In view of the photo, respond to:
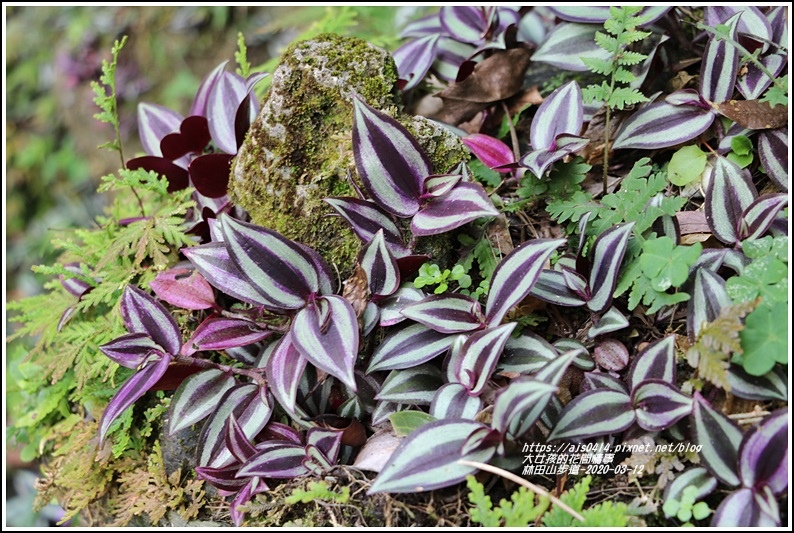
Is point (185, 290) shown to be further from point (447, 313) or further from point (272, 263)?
point (447, 313)

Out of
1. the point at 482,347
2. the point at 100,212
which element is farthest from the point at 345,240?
the point at 100,212

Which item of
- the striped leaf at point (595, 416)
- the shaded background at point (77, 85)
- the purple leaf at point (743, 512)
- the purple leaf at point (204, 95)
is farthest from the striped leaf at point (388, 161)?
the shaded background at point (77, 85)

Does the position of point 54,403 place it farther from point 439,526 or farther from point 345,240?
point 439,526

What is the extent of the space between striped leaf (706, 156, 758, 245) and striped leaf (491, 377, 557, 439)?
0.67m

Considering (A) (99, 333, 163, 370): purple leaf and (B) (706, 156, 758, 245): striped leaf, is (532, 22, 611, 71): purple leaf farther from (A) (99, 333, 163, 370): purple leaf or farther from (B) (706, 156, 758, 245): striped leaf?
(A) (99, 333, 163, 370): purple leaf

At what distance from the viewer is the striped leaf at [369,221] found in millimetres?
1575

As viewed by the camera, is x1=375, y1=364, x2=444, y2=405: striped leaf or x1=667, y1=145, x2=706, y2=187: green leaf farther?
x1=667, y1=145, x2=706, y2=187: green leaf

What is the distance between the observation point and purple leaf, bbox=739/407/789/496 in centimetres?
121

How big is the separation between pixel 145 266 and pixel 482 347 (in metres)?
1.16

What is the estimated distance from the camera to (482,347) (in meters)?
1.41

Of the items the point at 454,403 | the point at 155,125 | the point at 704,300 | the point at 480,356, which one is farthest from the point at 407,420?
the point at 155,125

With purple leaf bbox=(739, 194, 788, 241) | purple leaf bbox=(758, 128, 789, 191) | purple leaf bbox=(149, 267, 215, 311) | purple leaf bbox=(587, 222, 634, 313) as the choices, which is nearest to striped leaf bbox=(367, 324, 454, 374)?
purple leaf bbox=(587, 222, 634, 313)

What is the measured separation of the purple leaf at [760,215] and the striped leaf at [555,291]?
1.35ft

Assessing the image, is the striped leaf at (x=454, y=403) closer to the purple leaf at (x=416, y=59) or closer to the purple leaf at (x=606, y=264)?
the purple leaf at (x=606, y=264)
